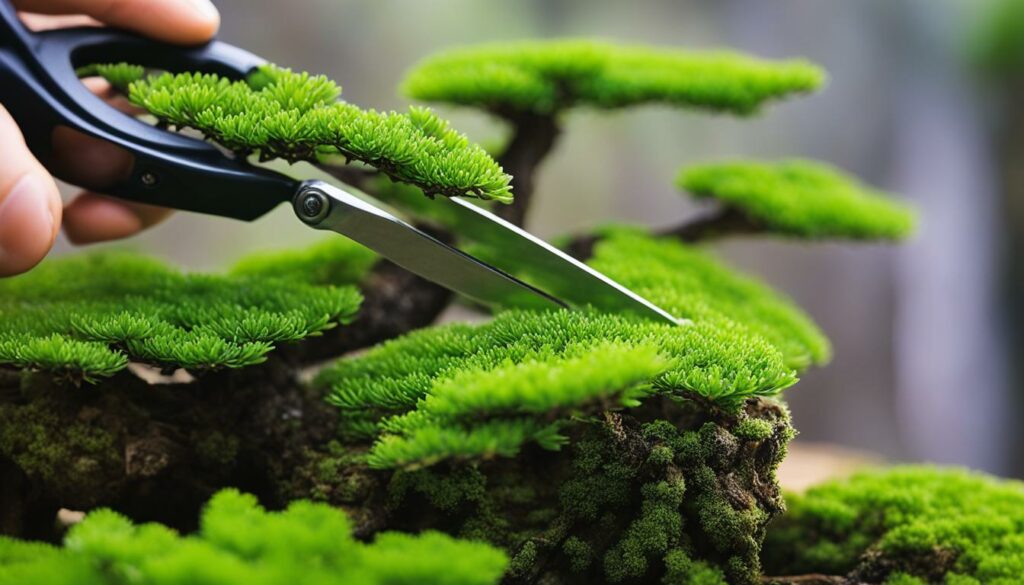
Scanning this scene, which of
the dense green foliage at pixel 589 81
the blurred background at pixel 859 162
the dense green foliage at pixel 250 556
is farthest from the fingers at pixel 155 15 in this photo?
the blurred background at pixel 859 162

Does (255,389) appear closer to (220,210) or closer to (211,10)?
(220,210)

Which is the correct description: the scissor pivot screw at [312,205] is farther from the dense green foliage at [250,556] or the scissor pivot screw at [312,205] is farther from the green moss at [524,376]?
the dense green foliage at [250,556]

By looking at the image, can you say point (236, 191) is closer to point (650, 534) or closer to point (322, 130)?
A: point (322, 130)

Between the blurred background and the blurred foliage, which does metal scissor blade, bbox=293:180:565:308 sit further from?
the blurred foliage

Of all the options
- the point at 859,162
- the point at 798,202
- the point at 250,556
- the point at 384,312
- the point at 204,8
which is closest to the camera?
the point at 250,556

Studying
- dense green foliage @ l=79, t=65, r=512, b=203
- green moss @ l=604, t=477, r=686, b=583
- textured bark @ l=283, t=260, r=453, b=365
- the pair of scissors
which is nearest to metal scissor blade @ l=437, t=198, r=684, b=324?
the pair of scissors

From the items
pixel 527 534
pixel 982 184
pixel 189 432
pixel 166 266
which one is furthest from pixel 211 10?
pixel 982 184

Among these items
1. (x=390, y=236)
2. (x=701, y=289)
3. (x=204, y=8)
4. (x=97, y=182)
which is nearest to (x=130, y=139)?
(x=97, y=182)
